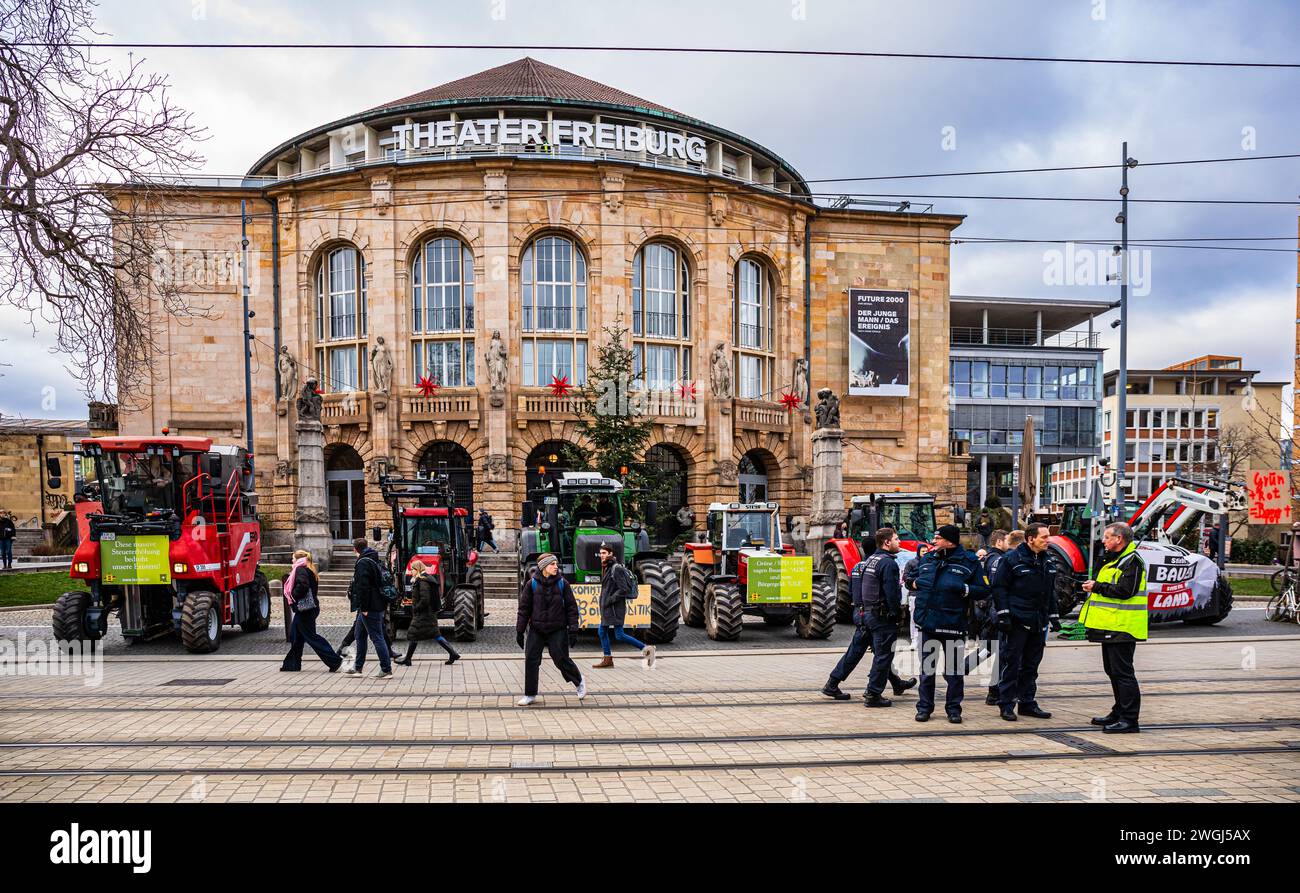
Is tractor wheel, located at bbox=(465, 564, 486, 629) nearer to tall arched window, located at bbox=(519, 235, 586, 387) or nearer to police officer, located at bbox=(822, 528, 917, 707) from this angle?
police officer, located at bbox=(822, 528, 917, 707)

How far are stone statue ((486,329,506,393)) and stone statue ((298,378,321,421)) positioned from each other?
25.1ft

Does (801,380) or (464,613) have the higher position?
(801,380)

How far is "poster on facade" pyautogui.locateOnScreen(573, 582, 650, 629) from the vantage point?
45.9 feet

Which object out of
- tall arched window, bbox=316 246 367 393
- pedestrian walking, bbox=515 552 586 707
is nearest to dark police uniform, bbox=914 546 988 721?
pedestrian walking, bbox=515 552 586 707

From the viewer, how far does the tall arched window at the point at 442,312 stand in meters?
34.3

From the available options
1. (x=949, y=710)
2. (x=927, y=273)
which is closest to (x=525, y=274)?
(x=927, y=273)

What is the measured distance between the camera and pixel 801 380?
127 ft

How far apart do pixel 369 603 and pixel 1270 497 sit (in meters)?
30.2

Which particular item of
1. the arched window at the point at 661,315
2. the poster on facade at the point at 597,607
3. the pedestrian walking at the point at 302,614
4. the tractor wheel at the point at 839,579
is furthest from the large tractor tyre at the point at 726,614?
the arched window at the point at 661,315

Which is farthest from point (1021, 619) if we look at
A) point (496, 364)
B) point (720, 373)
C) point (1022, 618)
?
point (720, 373)

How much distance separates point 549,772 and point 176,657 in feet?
31.6

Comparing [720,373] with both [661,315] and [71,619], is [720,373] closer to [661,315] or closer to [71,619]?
[661,315]

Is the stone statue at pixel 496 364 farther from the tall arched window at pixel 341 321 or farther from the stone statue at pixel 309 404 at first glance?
the stone statue at pixel 309 404

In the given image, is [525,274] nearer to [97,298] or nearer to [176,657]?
[97,298]
